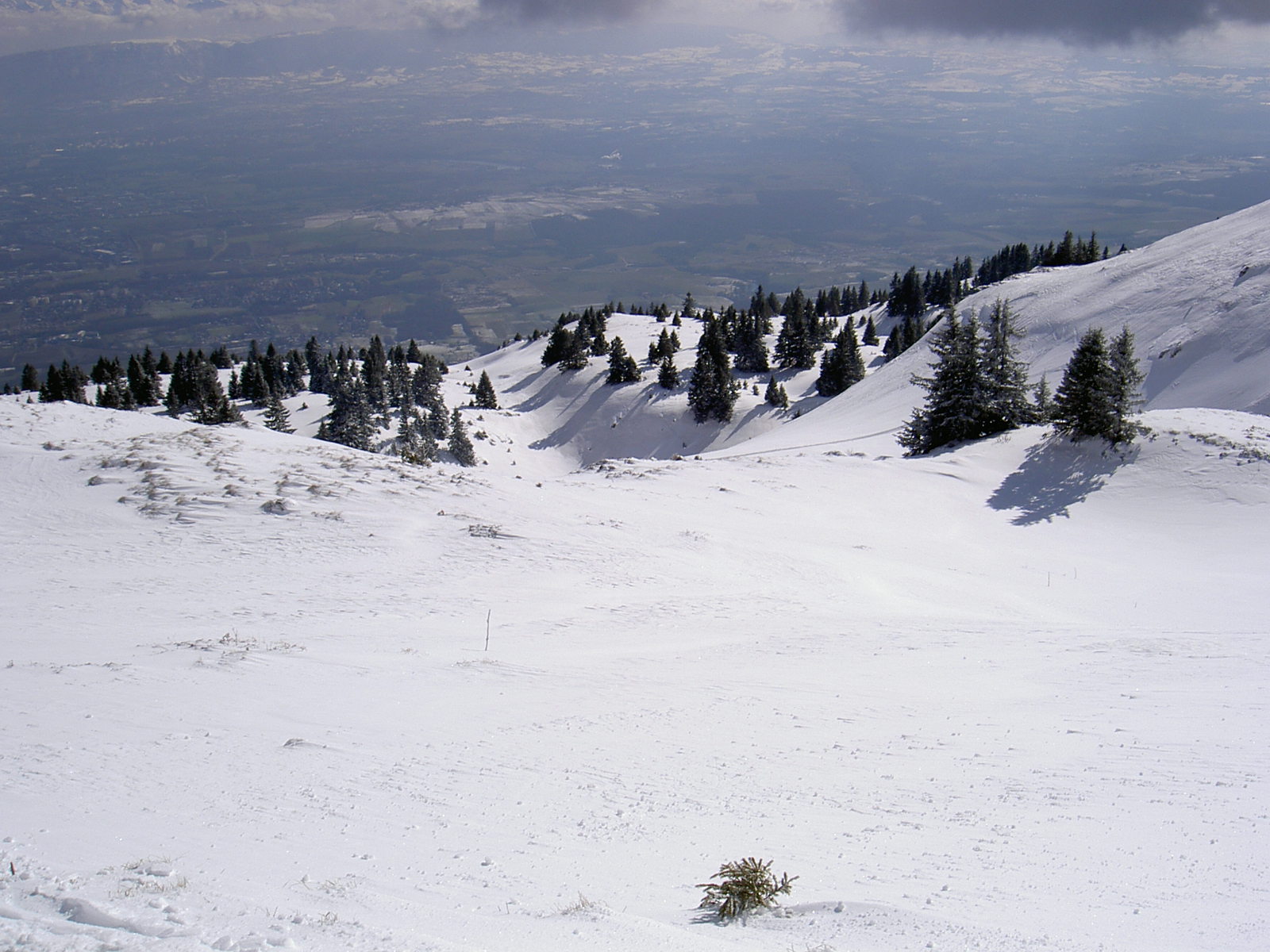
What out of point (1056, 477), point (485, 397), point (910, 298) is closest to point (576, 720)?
point (1056, 477)

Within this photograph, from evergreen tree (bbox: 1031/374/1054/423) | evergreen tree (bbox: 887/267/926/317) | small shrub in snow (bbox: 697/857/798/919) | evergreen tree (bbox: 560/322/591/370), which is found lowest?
evergreen tree (bbox: 560/322/591/370)

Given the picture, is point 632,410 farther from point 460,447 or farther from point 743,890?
point 743,890

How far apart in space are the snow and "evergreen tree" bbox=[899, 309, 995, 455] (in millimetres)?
7647

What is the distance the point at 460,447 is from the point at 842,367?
124 ft

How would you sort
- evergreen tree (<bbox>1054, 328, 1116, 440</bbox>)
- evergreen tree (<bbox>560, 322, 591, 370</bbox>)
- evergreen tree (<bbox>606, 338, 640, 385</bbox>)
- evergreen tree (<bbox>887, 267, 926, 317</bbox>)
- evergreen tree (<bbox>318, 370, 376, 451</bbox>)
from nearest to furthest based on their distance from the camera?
evergreen tree (<bbox>1054, 328, 1116, 440</bbox>), evergreen tree (<bbox>318, 370, 376, 451</bbox>), evergreen tree (<bbox>606, 338, 640, 385</bbox>), evergreen tree (<bbox>560, 322, 591, 370</bbox>), evergreen tree (<bbox>887, 267, 926, 317</bbox>)

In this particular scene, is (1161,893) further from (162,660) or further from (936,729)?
(162,660)

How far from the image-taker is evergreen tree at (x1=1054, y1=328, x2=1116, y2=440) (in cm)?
2866

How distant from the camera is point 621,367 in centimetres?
8762

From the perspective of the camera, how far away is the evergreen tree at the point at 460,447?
62.8 m

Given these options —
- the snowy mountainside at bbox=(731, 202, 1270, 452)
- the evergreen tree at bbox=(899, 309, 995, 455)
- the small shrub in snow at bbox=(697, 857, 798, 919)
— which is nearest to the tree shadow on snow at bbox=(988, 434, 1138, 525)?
the evergreen tree at bbox=(899, 309, 995, 455)

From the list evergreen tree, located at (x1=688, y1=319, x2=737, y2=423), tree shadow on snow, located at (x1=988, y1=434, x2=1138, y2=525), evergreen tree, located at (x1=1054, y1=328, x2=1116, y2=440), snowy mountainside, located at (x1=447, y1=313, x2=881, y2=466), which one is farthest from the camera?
snowy mountainside, located at (x1=447, y1=313, x2=881, y2=466)

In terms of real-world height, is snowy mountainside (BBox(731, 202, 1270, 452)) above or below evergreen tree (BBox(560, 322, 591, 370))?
above

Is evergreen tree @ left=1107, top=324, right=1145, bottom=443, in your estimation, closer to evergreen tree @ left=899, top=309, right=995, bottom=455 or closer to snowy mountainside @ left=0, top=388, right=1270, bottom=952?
evergreen tree @ left=899, top=309, right=995, bottom=455

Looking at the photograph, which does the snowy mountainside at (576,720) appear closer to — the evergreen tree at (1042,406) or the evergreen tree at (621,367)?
the evergreen tree at (1042,406)
